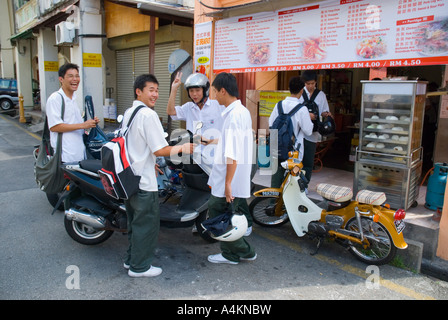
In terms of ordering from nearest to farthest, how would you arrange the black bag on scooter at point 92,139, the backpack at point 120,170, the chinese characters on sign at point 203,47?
the backpack at point 120,170
the black bag on scooter at point 92,139
the chinese characters on sign at point 203,47

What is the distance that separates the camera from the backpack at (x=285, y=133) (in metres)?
4.55

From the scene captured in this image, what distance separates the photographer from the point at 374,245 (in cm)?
371

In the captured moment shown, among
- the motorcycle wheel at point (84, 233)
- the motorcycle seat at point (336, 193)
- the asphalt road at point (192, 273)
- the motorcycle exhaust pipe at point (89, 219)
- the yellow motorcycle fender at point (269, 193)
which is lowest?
the asphalt road at point (192, 273)

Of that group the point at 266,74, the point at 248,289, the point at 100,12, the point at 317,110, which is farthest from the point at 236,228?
the point at 100,12

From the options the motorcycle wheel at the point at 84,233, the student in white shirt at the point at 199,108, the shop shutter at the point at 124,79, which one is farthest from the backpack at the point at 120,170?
the shop shutter at the point at 124,79

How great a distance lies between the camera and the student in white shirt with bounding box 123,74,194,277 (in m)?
3.15

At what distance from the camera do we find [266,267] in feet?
12.1

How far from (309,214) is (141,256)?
1.89 m

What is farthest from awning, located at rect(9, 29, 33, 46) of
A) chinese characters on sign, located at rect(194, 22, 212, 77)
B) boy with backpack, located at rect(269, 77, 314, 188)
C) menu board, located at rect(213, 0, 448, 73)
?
boy with backpack, located at rect(269, 77, 314, 188)

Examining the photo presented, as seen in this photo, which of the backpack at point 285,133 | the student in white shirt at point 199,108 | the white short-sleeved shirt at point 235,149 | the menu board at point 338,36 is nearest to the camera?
the white short-sleeved shirt at point 235,149

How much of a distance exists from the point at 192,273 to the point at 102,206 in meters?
1.26

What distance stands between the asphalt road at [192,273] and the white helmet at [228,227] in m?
0.43

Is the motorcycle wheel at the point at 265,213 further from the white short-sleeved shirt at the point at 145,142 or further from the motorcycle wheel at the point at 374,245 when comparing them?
the white short-sleeved shirt at the point at 145,142

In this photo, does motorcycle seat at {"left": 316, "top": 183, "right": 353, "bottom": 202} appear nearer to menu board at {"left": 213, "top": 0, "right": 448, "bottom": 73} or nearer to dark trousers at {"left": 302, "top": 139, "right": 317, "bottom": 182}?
dark trousers at {"left": 302, "top": 139, "right": 317, "bottom": 182}
